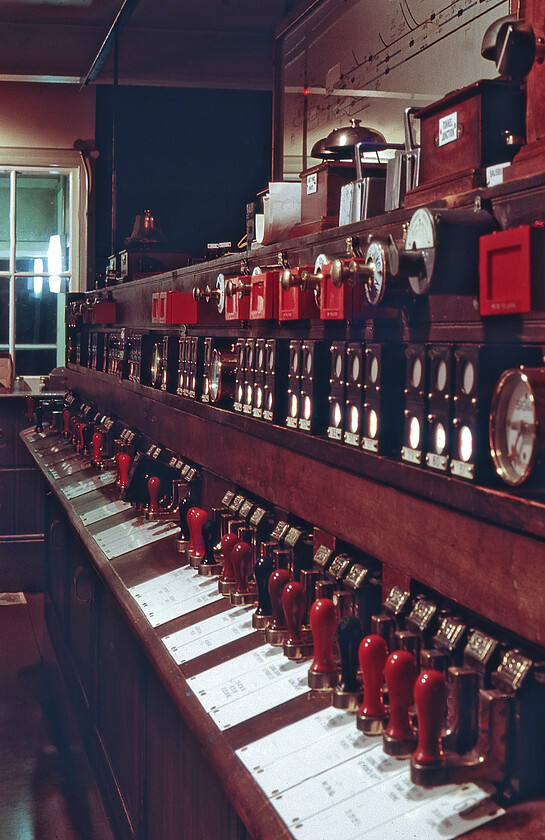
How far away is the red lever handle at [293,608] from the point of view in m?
1.98

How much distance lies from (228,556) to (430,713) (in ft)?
3.95

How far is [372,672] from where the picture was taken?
5.27 ft

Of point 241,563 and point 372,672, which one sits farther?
point 241,563

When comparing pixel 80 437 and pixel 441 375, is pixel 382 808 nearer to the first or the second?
pixel 441 375

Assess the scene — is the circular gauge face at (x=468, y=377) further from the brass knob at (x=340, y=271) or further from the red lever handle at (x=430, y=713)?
the red lever handle at (x=430, y=713)

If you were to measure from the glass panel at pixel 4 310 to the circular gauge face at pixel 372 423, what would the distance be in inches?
296

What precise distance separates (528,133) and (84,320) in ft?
17.1

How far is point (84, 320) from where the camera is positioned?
6.50 meters

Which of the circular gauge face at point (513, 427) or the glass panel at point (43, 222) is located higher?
the glass panel at point (43, 222)

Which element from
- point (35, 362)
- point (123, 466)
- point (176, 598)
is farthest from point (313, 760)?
point (35, 362)

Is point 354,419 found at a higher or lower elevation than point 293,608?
higher

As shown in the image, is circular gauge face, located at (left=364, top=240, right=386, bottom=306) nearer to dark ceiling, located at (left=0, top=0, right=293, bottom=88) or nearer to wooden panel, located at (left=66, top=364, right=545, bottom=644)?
wooden panel, located at (left=66, top=364, right=545, bottom=644)

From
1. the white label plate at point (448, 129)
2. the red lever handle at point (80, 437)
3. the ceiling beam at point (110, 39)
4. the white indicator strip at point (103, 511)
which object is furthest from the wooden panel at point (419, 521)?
the ceiling beam at point (110, 39)

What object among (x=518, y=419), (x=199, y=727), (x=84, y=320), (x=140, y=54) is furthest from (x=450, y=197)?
(x=140, y=54)
